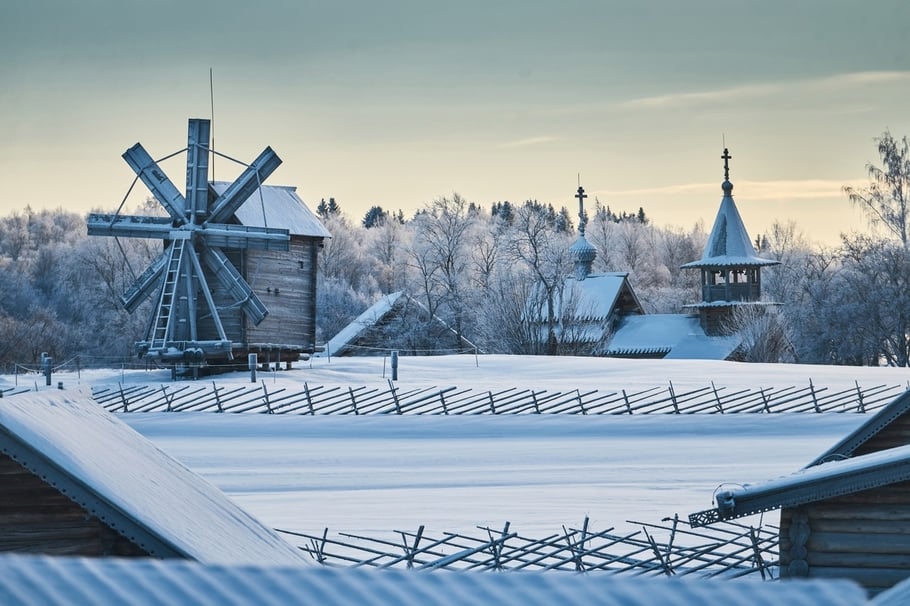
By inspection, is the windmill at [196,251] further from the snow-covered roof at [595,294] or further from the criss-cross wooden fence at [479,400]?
the snow-covered roof at [595,294]

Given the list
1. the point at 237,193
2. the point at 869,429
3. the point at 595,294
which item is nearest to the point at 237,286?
Answer: the point at 237,193

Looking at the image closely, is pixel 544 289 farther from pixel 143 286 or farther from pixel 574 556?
pixel 574 556

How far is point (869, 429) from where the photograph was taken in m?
14.9

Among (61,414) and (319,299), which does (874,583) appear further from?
(319,299)

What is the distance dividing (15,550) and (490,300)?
59.6 metres

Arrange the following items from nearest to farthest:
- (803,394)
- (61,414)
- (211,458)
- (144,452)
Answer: (61,414)
(144,452)
(211,458)
(803,394)

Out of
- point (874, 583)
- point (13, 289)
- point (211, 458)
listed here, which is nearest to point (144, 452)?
point (874, 583)

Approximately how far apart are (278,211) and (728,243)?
1059 inches

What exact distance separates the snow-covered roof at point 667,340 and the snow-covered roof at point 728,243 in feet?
10.1

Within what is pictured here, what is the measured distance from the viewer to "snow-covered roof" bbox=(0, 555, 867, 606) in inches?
157

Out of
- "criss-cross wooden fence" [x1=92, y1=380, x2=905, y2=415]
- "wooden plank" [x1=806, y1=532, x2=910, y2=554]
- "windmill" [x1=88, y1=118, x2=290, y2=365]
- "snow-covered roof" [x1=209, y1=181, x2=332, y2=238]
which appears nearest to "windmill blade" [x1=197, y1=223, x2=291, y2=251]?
"windmill" [x1=88, y1=118, x2=290, y2=365]

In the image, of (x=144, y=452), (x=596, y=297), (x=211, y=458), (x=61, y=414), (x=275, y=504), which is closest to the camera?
(x=61, y=414)

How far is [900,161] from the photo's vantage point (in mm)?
61219

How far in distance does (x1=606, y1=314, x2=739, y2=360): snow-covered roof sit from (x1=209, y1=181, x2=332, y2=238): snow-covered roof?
77.2ft
